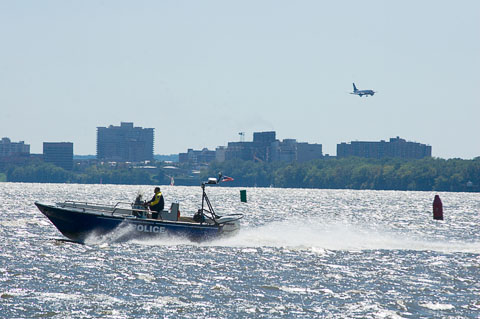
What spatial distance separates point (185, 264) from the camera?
105ft

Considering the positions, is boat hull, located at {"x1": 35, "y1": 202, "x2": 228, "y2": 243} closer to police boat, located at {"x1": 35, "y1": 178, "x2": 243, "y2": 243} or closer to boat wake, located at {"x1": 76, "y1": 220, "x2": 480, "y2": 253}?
police boat, located at {"x1": 35, "y1": 178, "x2": 243, "y2": 243}

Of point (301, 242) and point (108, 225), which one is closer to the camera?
point (108, 225)

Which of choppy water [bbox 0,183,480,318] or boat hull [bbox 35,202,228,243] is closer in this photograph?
choppy water [bbox 0,183,480,318]

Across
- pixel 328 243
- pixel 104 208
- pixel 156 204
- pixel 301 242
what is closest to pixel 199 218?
pixel 156 204

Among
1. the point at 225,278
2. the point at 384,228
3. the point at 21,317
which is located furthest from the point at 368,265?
the point at 384,228

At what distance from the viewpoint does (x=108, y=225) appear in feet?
124

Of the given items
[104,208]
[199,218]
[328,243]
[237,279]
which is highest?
[104,208]

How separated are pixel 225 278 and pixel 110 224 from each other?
10485mm

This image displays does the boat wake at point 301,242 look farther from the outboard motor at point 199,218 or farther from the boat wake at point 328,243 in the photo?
the outboard motor at point 199,218

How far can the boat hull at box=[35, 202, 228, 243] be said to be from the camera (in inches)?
1478

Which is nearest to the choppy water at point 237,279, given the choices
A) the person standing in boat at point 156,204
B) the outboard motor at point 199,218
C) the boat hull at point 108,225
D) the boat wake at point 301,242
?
the boat wake at point 301,242

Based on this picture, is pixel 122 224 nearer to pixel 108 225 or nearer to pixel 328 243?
pixel 108 225

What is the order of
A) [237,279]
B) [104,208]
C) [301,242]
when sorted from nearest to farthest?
[237,279], [104,208], [301,242]

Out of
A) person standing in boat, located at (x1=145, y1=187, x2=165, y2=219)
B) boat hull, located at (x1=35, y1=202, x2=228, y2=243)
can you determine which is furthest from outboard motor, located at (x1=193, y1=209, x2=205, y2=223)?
person standing in boat, located at (x1=145, y1=187, x2=165, y2=219)
